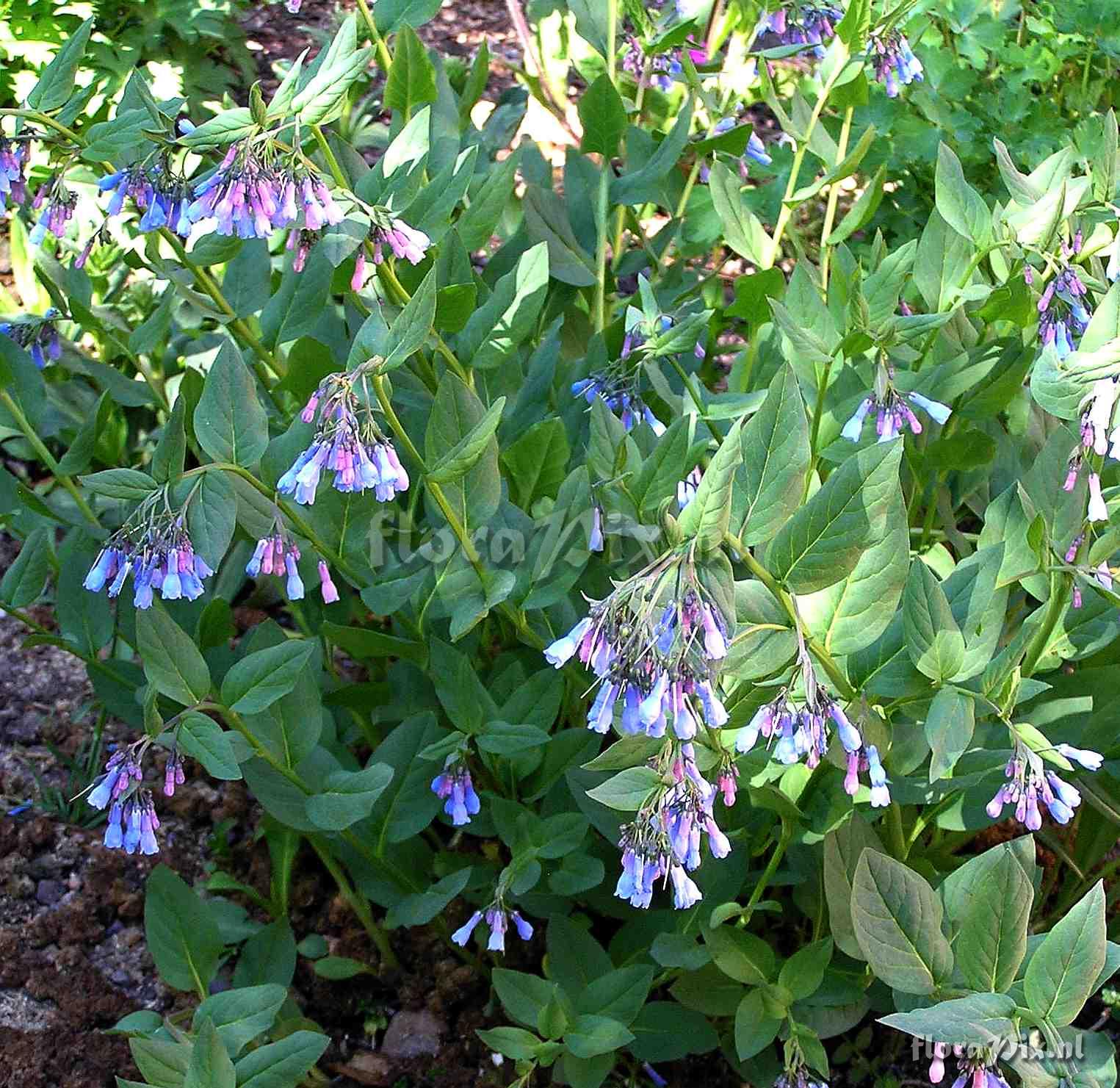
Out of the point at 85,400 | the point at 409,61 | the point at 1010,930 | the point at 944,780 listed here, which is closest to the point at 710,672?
the point at 1010,930

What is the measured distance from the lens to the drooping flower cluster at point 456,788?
6.14ft

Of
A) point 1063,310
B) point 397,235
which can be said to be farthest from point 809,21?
point 397,235

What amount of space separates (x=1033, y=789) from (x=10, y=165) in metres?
1.61

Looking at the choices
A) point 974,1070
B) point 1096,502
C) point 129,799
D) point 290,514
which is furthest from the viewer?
point 290,514

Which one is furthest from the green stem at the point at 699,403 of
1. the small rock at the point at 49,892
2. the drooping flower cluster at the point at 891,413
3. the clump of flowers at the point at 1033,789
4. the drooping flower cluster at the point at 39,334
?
the small rock at the point at 49,892

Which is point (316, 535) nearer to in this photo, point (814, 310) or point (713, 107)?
point (814, 310)

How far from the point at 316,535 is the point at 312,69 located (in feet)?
2.17

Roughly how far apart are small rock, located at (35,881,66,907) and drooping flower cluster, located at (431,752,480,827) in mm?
894

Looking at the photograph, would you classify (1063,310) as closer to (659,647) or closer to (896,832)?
(896,832)

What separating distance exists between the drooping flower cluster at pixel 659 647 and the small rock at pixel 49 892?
4.90ft

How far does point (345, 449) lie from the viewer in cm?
148

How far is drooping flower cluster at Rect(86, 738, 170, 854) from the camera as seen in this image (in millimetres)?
1640

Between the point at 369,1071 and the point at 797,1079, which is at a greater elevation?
the point at 797,1079

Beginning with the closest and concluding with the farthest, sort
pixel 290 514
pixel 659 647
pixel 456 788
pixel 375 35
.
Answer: pixel 659 647 < pixel 290 514 < pixel 456 788 < pixel 375 35
